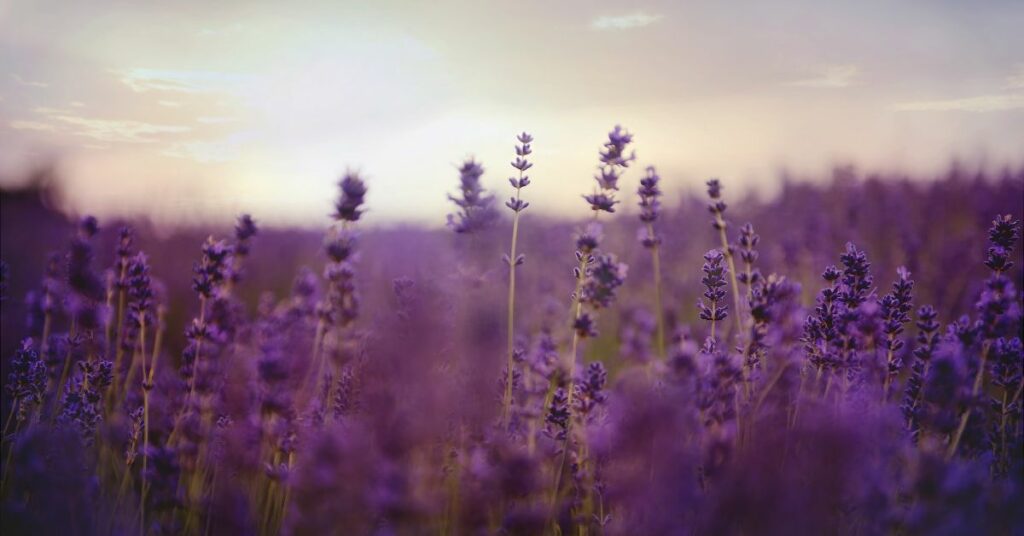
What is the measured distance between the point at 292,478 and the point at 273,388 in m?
0.27

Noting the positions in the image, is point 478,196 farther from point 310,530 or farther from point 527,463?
point 310,530

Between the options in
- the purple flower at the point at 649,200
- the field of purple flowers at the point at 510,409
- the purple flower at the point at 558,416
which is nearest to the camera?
the field of purple flowers at the point at 510,409

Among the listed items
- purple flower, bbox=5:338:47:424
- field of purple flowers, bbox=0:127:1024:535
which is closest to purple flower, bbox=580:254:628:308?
field of purple flowers, bbox=0:127:1024:535

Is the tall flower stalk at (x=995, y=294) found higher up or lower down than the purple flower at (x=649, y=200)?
lower down

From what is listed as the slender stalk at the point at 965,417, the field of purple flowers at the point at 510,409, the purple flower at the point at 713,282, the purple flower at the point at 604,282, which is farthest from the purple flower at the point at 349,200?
the slender stalk at the point at 965,417

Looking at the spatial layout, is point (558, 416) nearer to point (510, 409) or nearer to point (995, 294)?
point (510, 409)

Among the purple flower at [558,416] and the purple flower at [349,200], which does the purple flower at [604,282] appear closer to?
the purple flower at [558,416]

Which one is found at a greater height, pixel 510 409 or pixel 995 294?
pixel 995 294

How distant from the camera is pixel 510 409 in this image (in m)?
2.29

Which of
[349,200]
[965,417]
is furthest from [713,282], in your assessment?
[349,200]

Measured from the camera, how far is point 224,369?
2.74 metres

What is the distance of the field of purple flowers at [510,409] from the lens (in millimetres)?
1657

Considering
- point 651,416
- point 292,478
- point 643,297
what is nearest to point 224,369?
point 292,478

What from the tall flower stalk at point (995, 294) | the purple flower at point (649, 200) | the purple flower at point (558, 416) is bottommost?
the purple flower at point (558, 416)
